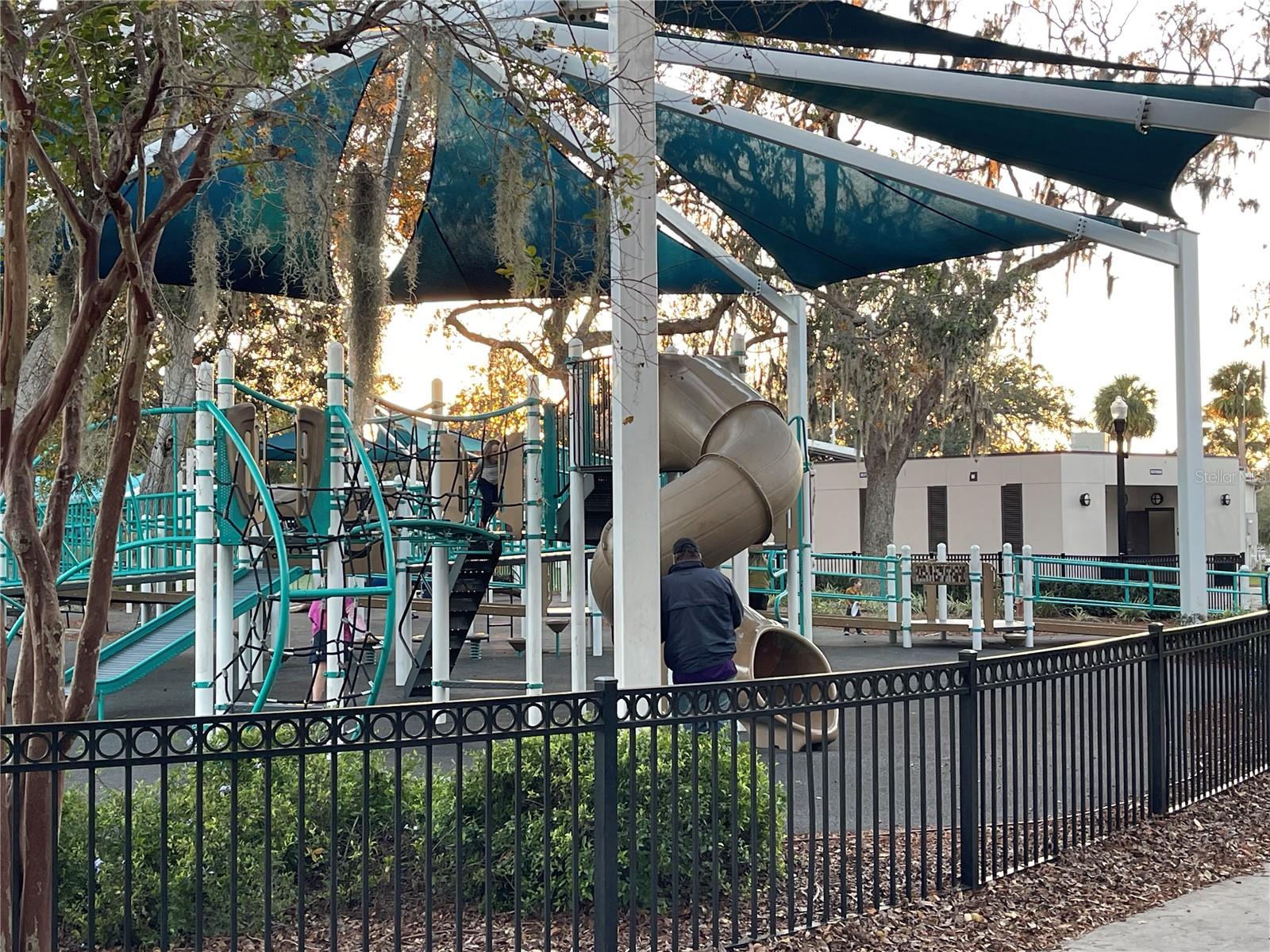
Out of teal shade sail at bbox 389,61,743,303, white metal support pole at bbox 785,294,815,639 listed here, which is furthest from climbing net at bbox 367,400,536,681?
white metal support pole at bbox 785,294,815,639

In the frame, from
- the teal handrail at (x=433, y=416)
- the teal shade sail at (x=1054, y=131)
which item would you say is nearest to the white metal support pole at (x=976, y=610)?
the teal handrail at (x=433, y=416)

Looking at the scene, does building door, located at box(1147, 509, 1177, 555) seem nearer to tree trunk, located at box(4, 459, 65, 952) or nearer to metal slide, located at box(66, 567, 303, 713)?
metal slide, located at box(66, 567, 303, 713)

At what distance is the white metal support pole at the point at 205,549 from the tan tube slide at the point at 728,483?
10.9 feet

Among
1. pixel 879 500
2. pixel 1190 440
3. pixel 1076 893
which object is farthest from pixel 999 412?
pixel 1076 893

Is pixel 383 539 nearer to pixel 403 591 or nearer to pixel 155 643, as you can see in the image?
pixel 155 643

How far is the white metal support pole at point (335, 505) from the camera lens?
34.9ft

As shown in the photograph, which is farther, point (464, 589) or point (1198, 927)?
point (464, 589)

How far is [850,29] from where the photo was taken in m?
8.95

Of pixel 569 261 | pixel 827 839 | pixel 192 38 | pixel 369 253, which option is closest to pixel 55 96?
pixel 192 38

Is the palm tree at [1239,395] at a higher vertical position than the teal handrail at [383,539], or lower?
higher

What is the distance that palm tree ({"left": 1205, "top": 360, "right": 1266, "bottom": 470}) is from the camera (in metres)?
60.3

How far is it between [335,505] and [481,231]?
3.69 metres

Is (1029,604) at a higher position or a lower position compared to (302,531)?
lower

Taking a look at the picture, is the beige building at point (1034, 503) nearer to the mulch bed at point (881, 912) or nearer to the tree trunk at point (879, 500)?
the tree trunk at point (879, 500)
